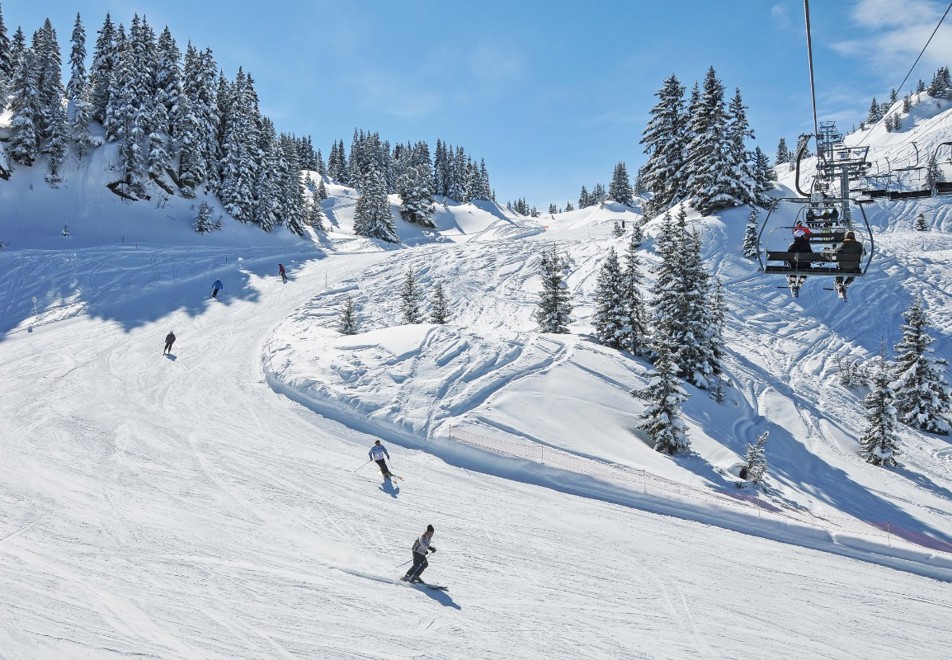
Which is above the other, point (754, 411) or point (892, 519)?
point (754, 411)

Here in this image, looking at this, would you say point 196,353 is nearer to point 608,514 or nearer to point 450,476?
point 450,476

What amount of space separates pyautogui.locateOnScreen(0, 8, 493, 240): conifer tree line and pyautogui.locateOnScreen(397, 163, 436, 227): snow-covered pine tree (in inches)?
681

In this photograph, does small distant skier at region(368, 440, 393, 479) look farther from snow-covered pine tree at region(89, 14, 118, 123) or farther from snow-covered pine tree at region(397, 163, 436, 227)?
snow-covered pine tree at region(397, 163, 436, 227)

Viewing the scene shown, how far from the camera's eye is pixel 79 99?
5331 centimetres

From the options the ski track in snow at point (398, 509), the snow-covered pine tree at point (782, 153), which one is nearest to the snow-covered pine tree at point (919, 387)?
the ski track in snow at point (398, 509)

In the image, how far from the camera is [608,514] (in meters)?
12.9

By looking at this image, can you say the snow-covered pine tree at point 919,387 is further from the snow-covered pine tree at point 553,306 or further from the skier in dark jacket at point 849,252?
the skier in dark jacket at point 849,252

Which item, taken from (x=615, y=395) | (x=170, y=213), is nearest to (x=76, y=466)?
(x=615, y=395)

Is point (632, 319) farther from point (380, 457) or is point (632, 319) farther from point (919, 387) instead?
point (919, 387)

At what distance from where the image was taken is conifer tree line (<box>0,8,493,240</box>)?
4712 centimetres

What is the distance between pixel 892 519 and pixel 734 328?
20.4 m

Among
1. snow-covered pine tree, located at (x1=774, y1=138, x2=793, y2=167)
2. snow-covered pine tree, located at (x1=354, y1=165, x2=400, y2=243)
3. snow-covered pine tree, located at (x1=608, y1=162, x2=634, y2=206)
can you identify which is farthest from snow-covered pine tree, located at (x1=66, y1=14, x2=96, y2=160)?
snow-covered pine tree, located at (x1=774, y1=138, x2=793, y2=167)

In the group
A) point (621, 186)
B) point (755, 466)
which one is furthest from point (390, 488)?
point (621, 186)

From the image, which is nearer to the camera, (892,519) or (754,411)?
(892,519)
